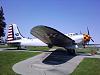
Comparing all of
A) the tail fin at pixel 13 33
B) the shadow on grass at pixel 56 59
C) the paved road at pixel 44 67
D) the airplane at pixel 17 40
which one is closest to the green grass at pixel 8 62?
the paved road at pixel 44 67

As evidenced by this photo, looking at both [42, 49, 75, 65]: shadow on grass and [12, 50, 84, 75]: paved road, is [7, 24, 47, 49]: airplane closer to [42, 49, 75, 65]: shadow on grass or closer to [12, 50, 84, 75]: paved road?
[42, 49, 75, 65]: shadow on grass

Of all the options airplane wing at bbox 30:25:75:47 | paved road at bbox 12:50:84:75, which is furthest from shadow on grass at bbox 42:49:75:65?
airplane wing at bbox 30:25:75:47

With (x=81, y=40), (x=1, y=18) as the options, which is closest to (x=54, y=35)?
(x=81, y=40)

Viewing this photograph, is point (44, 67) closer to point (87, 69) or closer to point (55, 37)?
point (87, 69)

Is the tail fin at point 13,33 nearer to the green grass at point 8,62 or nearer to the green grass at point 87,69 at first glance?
the green grass at point 8,62

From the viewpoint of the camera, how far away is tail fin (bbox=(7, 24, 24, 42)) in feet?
127

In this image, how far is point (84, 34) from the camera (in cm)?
3069

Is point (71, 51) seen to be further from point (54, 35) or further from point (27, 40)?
point (27, 40)

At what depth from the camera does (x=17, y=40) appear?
38125 mm

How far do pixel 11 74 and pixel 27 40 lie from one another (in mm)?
23792

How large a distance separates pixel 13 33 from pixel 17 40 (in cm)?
212

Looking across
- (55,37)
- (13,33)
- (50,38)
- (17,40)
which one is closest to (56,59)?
(55,37)

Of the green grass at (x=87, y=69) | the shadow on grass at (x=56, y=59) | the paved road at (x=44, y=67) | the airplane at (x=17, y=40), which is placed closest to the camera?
the paved road at (x=44, y=67)

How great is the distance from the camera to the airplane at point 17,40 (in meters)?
36.4
